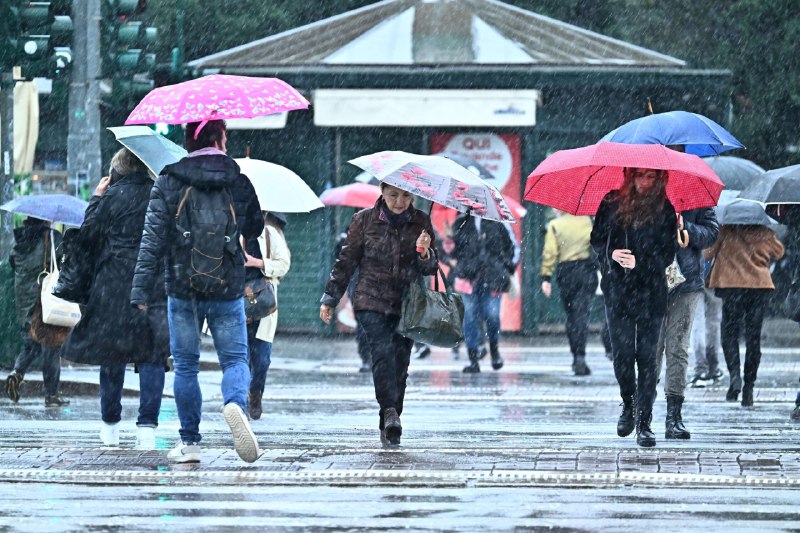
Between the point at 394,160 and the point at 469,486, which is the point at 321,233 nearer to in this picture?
the point at 394,160

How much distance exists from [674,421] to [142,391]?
331 centimetres

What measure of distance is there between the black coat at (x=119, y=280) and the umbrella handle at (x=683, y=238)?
124 inches

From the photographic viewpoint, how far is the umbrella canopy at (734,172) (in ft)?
49.6

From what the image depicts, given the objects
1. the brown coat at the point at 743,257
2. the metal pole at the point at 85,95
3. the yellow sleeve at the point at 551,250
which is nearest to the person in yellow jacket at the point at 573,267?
the yellow sleeve at the point at 551,250

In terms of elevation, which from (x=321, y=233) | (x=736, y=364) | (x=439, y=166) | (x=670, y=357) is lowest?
(x=321, y=233)

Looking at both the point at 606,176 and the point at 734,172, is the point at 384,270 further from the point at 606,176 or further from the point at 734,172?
the point at 734,172

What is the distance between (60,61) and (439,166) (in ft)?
25.5

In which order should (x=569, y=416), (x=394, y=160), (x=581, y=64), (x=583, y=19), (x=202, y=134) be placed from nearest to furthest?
(x=202, y=134), (x=394, y=160), (x=569, y=416), (x=581, y=64), (x=583, y=19)

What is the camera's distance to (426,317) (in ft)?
35.3

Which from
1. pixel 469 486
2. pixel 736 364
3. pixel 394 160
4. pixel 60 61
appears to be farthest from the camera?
pixel 60 61

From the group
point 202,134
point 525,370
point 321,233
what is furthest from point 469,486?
point 321,233

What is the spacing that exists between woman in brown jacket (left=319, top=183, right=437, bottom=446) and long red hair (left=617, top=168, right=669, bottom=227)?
1.17 m

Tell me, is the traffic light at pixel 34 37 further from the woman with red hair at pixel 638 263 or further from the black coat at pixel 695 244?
the woman with red hair at pixel 638 263

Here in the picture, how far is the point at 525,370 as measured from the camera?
1886 centimetres
